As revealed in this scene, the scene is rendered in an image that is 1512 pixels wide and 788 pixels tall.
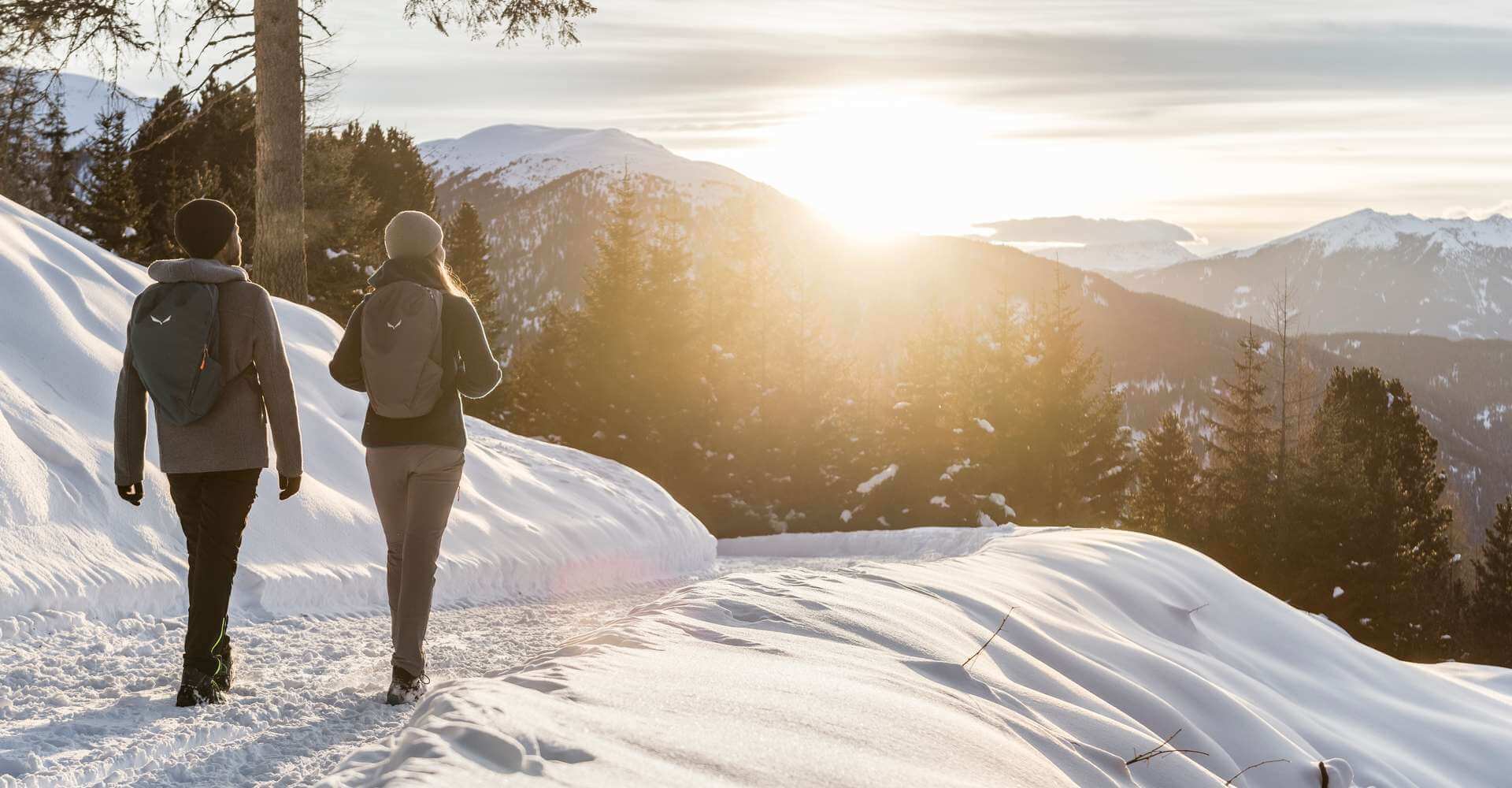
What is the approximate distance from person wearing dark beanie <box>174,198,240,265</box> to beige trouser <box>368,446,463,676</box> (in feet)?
3.47

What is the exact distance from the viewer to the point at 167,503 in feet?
20.3

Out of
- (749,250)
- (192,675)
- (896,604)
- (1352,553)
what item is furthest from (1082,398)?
(192,675)

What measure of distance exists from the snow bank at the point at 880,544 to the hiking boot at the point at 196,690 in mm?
7943

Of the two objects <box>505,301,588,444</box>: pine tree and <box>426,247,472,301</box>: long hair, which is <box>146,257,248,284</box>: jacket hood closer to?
<box>426,247,472,301</box>: long hair

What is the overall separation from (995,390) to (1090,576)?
2411 centimetres

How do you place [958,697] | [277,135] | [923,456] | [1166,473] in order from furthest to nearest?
[1166,473]
[923,456]
[277,135]
[958,697]

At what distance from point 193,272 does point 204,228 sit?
0.20 metres

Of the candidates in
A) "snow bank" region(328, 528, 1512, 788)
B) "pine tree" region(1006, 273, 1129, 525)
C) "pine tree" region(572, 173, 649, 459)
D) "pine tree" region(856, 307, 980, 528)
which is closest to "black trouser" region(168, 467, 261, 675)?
"snow bank" region(328, 528, 1512, 788)

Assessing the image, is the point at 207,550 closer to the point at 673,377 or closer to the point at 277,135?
the point at 277,135

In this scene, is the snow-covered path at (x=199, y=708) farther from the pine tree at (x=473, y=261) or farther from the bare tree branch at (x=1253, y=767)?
the pine tree at (x=473, y=261)

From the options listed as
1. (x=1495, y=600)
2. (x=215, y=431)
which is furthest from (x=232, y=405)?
(x=1495, y=600)

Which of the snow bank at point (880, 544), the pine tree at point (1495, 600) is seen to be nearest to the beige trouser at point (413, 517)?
the snow bank at point (880, 544)

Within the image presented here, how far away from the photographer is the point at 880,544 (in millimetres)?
13016

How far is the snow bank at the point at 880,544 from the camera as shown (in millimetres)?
11906
